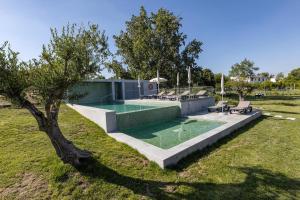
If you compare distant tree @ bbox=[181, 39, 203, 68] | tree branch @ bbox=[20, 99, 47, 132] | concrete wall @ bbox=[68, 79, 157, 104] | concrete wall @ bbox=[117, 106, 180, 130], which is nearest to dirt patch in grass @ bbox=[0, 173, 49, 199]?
tree branch @ bbox=[20, 99, 47, 132]

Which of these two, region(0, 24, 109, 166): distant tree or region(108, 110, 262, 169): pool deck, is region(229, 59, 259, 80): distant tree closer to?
region(108, 110, 262, 169): pool deck

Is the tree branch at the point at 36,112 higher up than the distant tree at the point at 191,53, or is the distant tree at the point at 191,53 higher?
the distant tree at the point at 191,53

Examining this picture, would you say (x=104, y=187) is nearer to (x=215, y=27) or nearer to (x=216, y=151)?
(x=216, y=151)

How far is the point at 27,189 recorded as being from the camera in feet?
12.8

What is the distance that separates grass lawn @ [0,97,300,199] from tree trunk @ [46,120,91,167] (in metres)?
0.19

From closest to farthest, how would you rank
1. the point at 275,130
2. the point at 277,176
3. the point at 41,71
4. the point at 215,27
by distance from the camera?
the point at 41,71, the point at 277,176, the point at 275,130, the point at 215,27

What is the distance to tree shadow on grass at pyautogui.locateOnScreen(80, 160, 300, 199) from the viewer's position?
3.71 m

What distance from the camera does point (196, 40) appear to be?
1205 inches

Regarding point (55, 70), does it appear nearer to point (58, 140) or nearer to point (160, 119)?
point (58, 140)

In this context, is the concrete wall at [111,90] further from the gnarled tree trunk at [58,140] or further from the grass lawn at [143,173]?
the gnarled tree trunk at [58,140]

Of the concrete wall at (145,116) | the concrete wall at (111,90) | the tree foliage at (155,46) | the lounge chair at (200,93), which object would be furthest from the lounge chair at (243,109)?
the tree foliage at (155,46)

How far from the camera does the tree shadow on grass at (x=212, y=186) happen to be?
12.2 ft

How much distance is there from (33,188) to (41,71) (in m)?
2.56

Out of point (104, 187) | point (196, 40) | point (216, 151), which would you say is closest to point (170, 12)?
point (196, 40)
